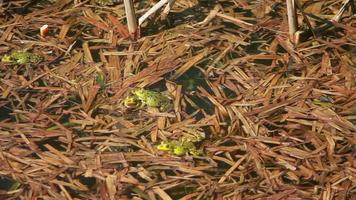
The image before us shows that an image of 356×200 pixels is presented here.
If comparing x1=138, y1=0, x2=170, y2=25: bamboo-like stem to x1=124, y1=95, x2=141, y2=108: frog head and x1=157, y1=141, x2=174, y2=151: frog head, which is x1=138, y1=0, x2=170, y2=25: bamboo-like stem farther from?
x1=157, y1=141, x2=174, y2=151: frog head

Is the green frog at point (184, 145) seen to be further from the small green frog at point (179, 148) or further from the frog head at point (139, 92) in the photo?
the frog head at point (139, 92)

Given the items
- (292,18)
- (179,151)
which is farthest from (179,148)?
(292,18)

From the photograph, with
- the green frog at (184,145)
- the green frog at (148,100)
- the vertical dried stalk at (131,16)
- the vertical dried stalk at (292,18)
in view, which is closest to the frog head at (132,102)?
the green frog at (148,100)

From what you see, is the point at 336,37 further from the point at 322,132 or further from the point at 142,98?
the point at 142,98

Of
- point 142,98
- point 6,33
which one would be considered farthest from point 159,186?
point 6,33

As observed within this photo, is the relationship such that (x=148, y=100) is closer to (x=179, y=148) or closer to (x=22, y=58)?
(x=179, y=148)

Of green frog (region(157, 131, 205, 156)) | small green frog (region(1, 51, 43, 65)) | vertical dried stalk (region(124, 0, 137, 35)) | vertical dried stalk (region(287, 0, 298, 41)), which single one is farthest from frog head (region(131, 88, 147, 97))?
vertical dried stalk (region(287, 0, 298, 41))

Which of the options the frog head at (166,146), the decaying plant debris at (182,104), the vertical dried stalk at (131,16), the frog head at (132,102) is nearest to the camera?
the decaying plant debris at (182,104)
